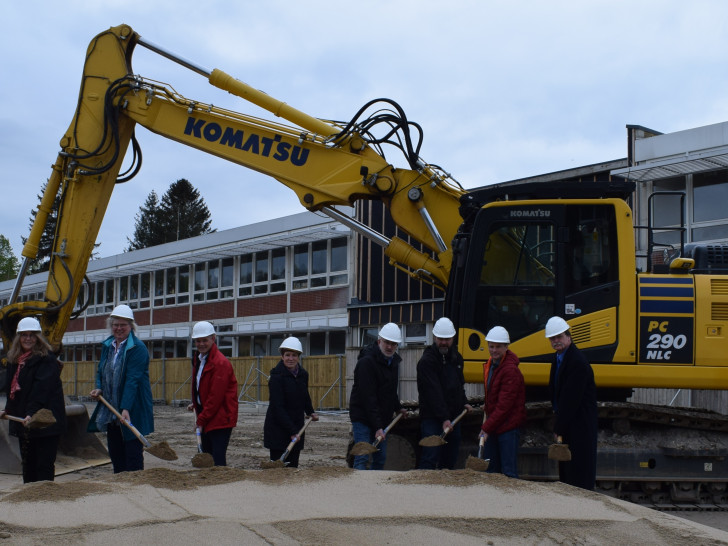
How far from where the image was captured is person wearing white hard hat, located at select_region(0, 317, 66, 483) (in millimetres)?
8133

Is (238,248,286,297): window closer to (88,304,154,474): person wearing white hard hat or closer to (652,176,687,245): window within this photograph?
(652,176,687,245): window

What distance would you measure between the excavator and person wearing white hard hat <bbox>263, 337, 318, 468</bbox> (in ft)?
5.78

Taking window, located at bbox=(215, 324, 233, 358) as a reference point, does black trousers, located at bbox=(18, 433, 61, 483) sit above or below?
below

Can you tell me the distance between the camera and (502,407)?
8.46 metres

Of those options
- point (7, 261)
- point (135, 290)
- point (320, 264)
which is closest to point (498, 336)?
point (320, 264)

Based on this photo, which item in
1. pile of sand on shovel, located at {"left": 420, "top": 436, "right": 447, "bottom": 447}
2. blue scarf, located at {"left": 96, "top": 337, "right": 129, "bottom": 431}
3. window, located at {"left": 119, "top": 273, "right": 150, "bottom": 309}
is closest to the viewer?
blue scarf, located at {"left": 96, "top": 337, "right": 129, "bottom": 431}

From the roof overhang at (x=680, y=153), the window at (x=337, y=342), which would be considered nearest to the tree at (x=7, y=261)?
the window at (x=337, y=342)

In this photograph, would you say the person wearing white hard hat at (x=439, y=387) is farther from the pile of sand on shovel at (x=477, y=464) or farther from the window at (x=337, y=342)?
the window at (x=337, y=342)

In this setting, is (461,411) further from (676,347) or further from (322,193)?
(322,193)

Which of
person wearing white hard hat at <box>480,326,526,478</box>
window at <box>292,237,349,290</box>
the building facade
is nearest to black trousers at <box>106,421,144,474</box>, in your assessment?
person wearing white hard hat at <box>480,326,526,478</box>

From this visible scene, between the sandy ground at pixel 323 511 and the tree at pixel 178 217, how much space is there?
78935mm

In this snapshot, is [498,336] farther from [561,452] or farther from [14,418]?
[14,418]

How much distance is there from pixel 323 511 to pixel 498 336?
365 centimetres

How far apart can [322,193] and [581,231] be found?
10.7 ft
